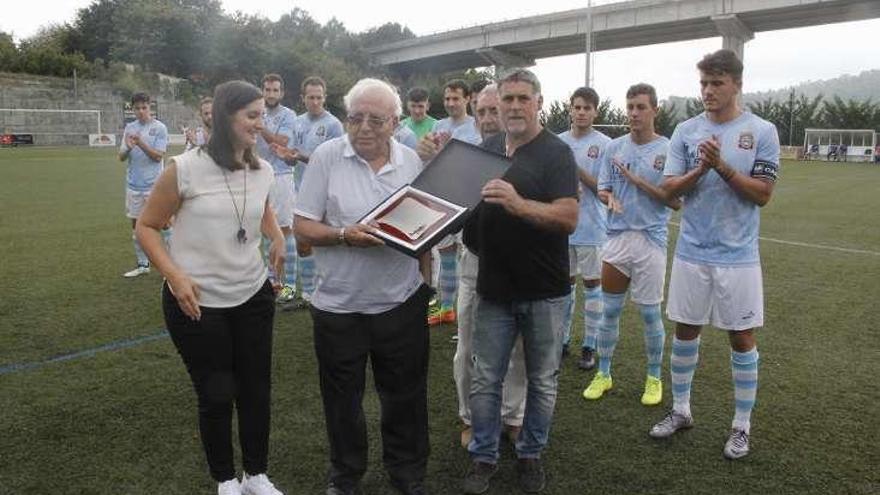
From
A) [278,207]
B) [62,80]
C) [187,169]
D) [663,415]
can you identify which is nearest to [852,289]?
[663,415]

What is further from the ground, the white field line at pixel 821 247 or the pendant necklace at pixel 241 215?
the pendant necklace at pixel 241 215

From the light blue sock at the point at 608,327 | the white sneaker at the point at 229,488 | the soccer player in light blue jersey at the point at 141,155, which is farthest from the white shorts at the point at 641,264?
the soccer player in light blue jersey at the point at 141,155

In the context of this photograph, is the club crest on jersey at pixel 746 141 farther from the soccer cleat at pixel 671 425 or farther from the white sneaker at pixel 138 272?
the white sneaker at pixel 138 272

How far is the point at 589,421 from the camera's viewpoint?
14.0 ft

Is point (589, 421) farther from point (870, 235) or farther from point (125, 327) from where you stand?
point (870, 235)

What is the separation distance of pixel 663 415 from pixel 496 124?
209cm

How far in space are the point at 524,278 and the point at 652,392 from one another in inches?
70.7

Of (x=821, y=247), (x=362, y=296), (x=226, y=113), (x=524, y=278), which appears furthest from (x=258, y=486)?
(x=821, y=247)

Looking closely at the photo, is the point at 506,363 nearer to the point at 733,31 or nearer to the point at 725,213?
the point at 725,213

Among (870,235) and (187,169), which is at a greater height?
(187,169)

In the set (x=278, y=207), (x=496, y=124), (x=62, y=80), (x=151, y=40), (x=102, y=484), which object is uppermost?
(x=151, y=40)

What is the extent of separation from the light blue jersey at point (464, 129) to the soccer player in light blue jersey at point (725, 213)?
216 centimetres

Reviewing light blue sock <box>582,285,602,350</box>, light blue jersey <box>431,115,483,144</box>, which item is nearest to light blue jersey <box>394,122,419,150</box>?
light blue jersey <box>431,115,483,144</box>

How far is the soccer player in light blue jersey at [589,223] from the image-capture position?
524 centimetres
